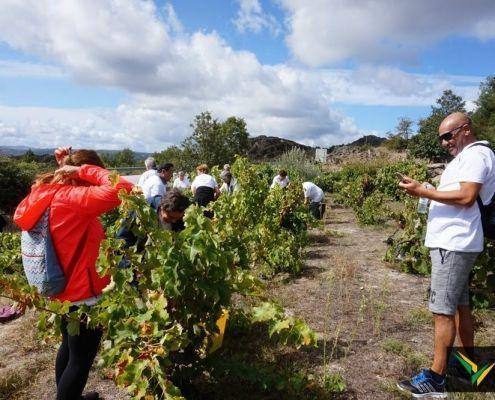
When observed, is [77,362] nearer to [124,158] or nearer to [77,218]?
[77,218]

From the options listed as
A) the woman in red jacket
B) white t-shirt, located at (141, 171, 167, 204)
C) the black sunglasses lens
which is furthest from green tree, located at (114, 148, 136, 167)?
the black sunglasses lens

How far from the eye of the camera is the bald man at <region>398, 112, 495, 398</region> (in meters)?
2.63

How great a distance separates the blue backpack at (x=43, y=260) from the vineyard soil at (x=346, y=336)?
1112 millimetres

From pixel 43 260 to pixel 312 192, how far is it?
26.1 feet

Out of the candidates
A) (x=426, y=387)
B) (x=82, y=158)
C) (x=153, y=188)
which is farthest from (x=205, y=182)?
(x=426, y=387)

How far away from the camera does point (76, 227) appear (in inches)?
92.7

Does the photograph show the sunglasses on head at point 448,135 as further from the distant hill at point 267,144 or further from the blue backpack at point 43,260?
the distant hill at point 267,144

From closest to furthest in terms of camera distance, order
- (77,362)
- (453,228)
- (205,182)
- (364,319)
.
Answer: (77,362), (453,228), (364,319), (205,182)

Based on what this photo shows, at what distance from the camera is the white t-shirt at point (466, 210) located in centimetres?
263

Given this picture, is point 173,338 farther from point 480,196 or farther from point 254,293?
point 480,196

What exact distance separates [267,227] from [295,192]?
54.7 inches

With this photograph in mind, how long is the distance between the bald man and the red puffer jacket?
1879 mm

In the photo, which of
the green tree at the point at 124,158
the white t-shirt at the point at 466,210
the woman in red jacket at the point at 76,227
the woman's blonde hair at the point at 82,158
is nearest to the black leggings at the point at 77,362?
the woman in red jacket at the point at 76,227

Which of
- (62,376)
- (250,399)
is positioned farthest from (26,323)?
(250,399)
